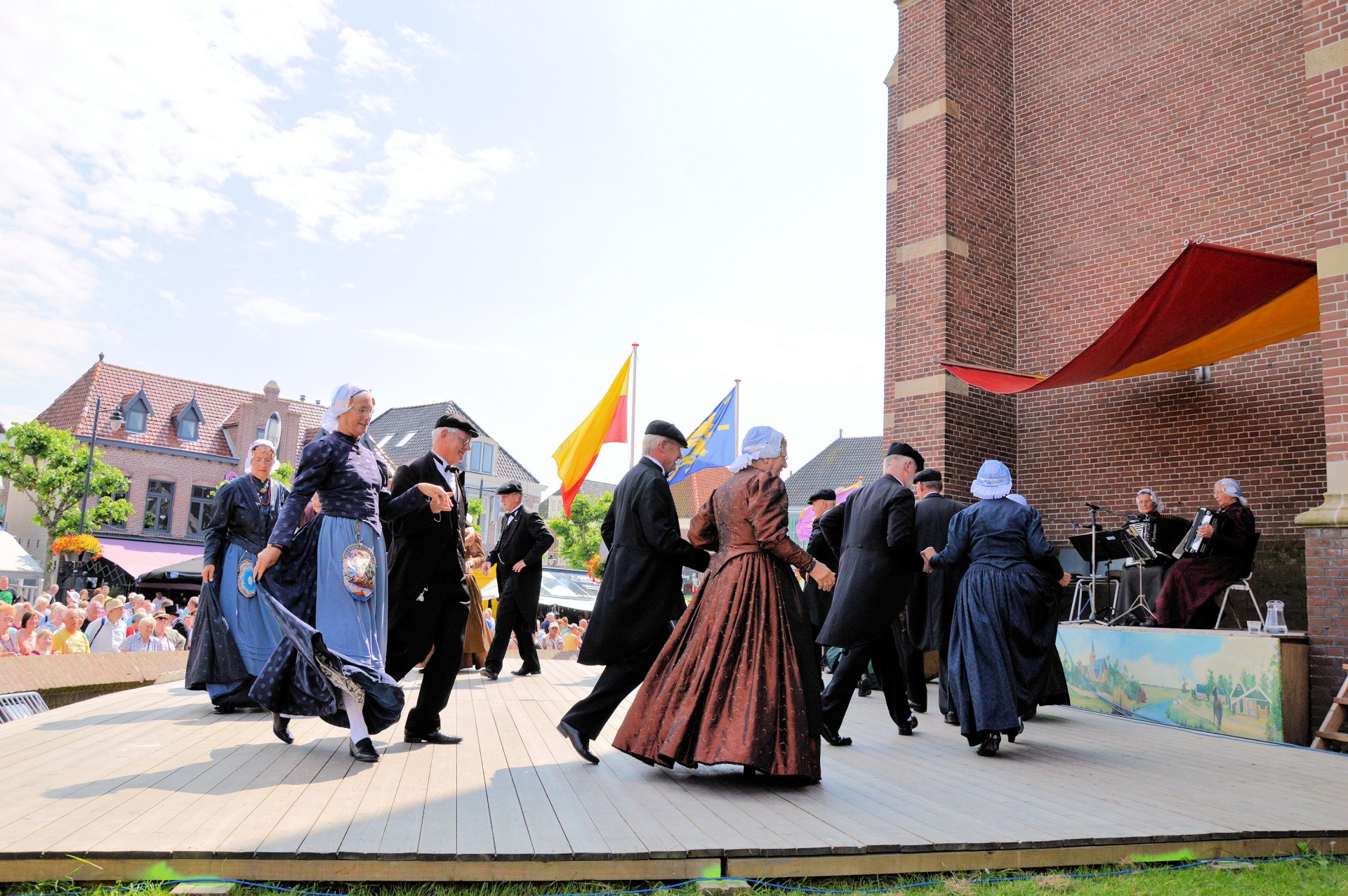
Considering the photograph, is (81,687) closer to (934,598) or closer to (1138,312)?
(934,598)

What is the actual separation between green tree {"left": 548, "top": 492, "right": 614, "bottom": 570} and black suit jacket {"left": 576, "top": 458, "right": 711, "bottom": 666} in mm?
53659

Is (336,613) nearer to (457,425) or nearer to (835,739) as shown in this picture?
(457,425)

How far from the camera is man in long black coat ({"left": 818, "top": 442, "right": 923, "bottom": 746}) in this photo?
6.27 metres

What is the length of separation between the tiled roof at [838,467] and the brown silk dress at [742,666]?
53.2 m

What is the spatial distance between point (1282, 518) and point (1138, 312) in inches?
132

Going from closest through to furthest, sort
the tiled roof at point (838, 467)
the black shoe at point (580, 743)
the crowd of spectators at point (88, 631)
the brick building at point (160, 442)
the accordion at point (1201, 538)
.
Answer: the black shoe at point (580, 743)
the accordion at point (1201, 538)
the crowd of spectators at point (88, 631)
the brick building at point (160, 442)
the tiled roof at point (838, 467)

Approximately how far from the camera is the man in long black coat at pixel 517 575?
9.40m

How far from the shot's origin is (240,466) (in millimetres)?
41062

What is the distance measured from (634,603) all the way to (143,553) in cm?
3642

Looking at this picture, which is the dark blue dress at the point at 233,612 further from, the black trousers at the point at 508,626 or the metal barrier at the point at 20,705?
the black trousers at the point at 508,626

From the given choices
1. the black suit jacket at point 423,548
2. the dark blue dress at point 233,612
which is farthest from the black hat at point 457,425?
the dark blue dress at point 233,612

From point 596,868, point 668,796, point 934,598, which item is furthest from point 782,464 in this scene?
point 934,598

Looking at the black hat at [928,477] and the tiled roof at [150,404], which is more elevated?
the tiled roof at [150,404]

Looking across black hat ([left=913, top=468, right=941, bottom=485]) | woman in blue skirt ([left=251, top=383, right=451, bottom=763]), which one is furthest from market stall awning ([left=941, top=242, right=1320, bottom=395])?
woman in blue skirt ([left=251, top=383, right=451, bottom=763])
